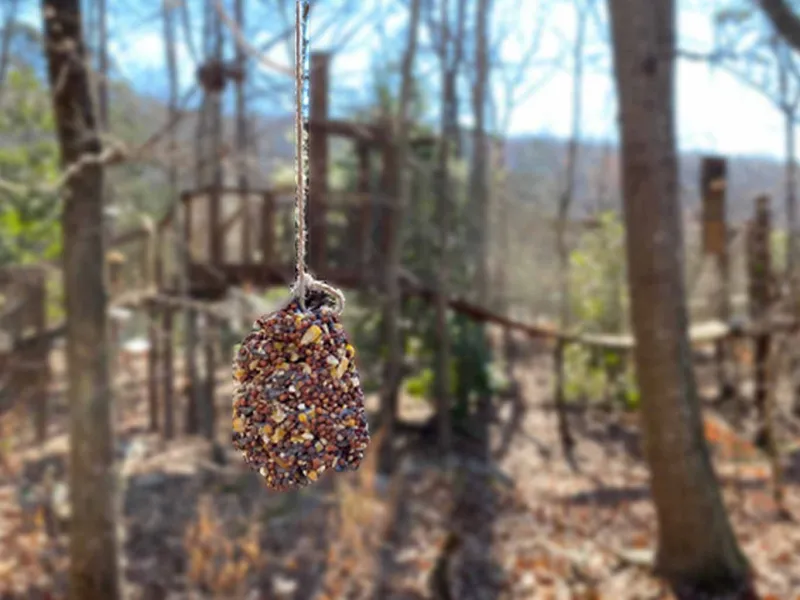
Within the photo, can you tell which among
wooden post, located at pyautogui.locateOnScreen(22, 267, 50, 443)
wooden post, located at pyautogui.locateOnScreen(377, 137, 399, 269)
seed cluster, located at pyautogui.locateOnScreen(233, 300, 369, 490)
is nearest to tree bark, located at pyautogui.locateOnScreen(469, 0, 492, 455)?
wooden post, located at pyautogui.locateOnScreen(377, 137, 399, 269)

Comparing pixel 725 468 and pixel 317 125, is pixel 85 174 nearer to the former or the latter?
pixel 317 125

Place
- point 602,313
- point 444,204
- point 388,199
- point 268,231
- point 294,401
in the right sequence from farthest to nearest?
point 602,313 < point 444,204 < point 388,199 < point 268,231 < point 294,401

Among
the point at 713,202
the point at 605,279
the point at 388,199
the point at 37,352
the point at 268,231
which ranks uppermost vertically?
the point at 388,199

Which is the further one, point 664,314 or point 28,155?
point 28,155

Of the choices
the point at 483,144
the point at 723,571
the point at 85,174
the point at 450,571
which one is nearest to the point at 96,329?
the point at 85,174

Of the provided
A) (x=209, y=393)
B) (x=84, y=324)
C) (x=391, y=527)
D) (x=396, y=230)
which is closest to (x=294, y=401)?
(x=84, y=324)

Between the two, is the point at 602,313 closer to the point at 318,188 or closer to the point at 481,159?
the point at 481,159
